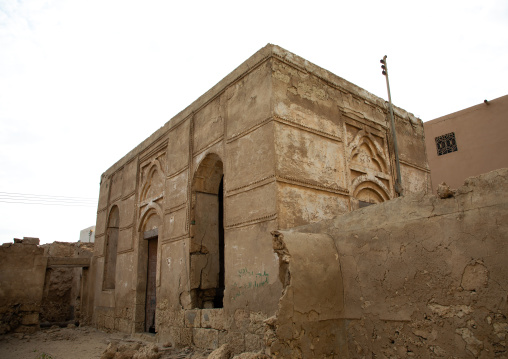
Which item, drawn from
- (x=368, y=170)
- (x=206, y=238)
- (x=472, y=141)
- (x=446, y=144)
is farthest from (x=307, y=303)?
(x=446, y=144)

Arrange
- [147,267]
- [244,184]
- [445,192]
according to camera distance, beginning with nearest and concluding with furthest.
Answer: [445,192] < [244,184] < [147,267]

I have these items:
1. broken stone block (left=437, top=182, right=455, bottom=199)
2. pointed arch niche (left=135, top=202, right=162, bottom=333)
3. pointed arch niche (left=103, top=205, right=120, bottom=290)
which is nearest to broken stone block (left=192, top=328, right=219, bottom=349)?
pointed arch niche (left=135, top=202, right=162, bottom=333)

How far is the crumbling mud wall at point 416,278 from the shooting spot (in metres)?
2.99

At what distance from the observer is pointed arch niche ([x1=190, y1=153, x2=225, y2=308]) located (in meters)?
7.01

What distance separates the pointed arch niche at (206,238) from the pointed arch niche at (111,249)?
514cm

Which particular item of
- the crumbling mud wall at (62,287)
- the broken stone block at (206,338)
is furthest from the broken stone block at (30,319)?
the broken stone block at (206,338)

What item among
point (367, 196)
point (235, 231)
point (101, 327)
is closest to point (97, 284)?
point (101, 327)

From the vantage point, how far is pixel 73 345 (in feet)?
27.8

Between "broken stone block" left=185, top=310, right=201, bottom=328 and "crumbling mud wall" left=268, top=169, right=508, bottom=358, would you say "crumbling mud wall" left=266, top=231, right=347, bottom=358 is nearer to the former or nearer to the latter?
"crumbling mud wall" left=268, top=169, right=508, bottom=358

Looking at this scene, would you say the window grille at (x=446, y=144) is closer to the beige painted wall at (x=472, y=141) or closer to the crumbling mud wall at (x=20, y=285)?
the beige painted wall at (x=472, y=141)

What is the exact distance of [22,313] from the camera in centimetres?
1064

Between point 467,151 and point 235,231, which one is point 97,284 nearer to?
point 235,231

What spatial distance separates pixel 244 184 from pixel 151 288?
4583 mm

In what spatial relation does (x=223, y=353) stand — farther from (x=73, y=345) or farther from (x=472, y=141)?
(x=472, y=141)
